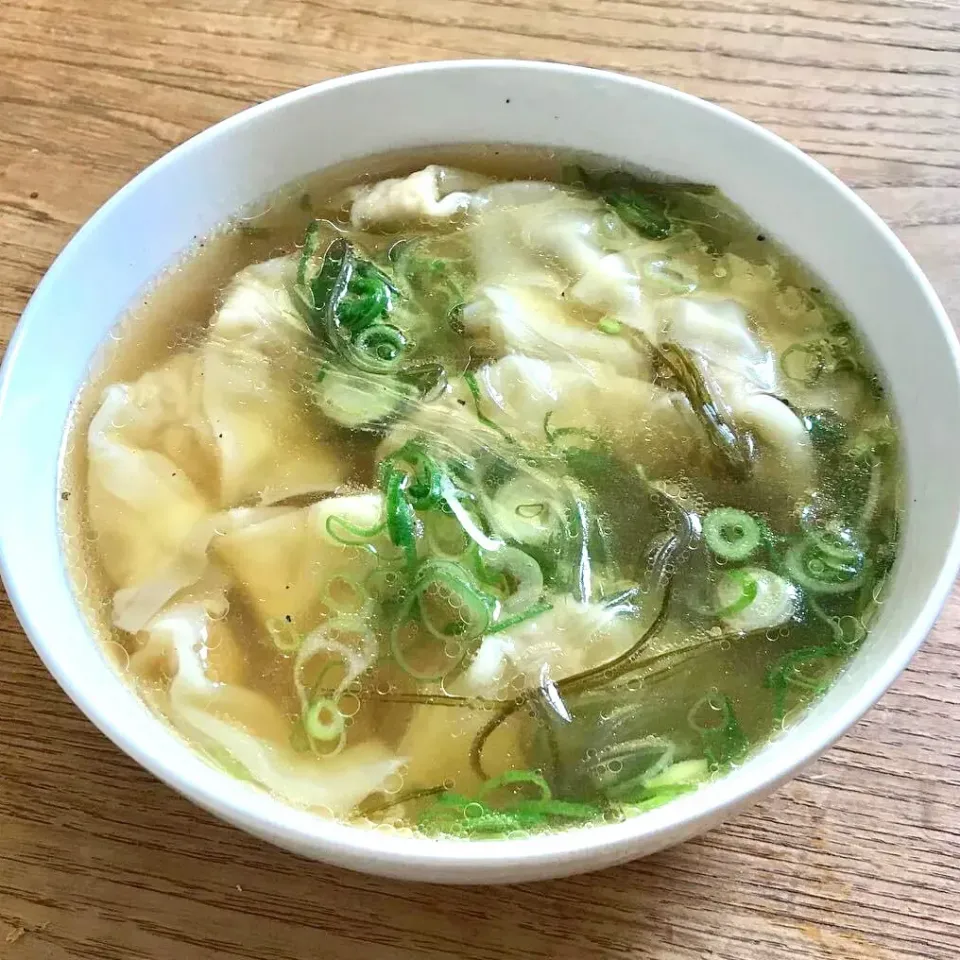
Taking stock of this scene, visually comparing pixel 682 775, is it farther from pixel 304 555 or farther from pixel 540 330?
pixel 540 330

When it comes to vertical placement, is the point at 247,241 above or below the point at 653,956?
above

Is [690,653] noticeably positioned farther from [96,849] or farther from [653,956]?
[96,849]


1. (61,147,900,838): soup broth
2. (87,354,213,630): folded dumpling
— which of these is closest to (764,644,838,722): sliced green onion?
(61,147,900,838): soup broth

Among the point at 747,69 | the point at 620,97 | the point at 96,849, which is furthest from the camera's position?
the point at 747,69

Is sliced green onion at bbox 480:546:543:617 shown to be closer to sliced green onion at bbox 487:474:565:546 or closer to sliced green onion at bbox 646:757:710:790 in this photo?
sliced green onion at bbox 487:474:565:546

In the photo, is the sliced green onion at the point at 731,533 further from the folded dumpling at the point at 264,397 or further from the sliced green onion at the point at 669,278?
the folded dumpling at the point at 264,397

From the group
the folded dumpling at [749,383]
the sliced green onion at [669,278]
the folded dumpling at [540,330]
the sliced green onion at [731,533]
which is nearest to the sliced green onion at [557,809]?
the sliced green onion at [731,533]

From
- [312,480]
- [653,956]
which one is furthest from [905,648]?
[312,480]
